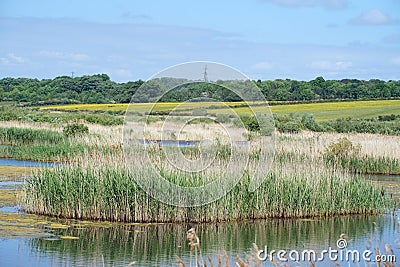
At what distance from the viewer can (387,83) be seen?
61.6 metres

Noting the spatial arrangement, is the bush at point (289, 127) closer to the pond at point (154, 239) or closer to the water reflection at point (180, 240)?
the pond at point (154, 239)

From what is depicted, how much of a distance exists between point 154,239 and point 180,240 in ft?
1.40

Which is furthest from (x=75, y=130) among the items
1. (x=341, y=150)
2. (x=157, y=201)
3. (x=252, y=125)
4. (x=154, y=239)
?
(x=154, y=239)

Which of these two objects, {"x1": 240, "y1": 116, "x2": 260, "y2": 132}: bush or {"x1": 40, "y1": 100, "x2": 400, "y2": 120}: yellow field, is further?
{"x1": 40, "y1": 100, "x2": 400, "y2": 120}: yellow field

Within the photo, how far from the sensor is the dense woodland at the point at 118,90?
55456 mm

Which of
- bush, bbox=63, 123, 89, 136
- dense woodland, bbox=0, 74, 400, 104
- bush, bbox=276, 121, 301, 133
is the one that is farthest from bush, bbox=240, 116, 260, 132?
Answer: dense woodland, bbox=0, 74, 400, 104

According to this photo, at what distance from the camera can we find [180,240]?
11211 mm

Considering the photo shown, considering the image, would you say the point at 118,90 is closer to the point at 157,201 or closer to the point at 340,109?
the point at 340,109

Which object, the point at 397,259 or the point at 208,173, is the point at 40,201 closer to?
the point at 208,173

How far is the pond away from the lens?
32.7 ft

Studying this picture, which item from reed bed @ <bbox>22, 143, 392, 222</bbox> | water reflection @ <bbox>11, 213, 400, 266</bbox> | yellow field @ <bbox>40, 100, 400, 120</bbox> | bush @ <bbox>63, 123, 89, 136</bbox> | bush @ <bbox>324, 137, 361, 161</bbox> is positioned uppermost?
yellow field @ <bbox>40, 100, 400, 120</bbox>

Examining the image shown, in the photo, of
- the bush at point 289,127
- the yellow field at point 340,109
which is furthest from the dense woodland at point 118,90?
the bush at point 289,127

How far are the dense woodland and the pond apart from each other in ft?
119

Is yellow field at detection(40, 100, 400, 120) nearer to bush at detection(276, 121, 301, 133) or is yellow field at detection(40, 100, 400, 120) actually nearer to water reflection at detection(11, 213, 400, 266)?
bush at detection(276, 121, 301, 133)
